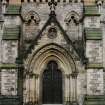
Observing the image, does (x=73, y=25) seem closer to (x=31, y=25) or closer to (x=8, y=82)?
(x=31, y=25)

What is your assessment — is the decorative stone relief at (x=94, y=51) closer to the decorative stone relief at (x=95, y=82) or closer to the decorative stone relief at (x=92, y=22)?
the decorative stone relief at (x=95, y=82)

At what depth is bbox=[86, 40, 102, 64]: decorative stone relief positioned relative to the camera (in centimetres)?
2069

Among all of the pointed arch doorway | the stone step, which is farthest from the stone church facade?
the stone step

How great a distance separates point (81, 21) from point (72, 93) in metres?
3.95

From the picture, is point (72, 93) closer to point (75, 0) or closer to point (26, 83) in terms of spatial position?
point (26, 83)

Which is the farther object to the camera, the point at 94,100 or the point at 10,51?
the point at 10,51

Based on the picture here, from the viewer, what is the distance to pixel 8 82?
67.1 feet

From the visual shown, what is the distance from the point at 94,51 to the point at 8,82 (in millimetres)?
4670

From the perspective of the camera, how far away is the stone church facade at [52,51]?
2053 centimetres

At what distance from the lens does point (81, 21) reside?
72.2ft

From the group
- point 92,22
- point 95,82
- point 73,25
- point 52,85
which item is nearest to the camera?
point 95,82

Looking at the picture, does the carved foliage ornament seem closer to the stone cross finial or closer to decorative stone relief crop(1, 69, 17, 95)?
the stone cross finial

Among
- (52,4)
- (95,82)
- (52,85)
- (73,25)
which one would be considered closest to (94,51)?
(95,82)

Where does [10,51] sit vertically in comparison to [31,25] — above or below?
below
